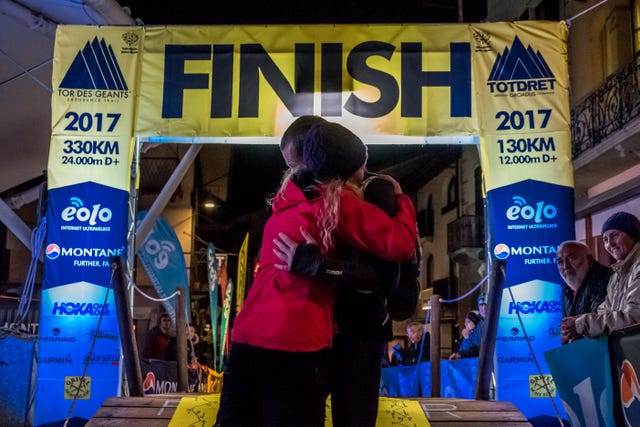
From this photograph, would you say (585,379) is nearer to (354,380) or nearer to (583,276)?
(583,276)

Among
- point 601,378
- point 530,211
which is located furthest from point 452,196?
point 601,378

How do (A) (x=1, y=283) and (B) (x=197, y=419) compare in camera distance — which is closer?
(B) (x=197, y=419)

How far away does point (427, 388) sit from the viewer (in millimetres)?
10078

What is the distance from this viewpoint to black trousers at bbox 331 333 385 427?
271cm

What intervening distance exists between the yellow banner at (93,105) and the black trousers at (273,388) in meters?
4.95

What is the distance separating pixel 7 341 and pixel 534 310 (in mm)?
5320

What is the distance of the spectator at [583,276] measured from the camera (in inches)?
227

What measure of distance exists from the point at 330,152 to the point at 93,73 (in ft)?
17.3

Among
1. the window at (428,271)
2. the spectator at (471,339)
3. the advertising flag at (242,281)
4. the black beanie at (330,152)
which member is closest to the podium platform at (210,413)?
the black beanie at (330,152)

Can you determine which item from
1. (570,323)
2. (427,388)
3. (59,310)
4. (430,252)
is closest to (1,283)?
(59,310)

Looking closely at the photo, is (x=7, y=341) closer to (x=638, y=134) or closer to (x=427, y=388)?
(x=427, y=388)

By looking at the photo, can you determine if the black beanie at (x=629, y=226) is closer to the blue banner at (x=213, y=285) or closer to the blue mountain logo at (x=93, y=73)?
the blue mountain logo at (x=93, y=73)

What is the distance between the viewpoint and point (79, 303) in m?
Result: 7.02

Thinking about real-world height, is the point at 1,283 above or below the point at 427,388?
above
